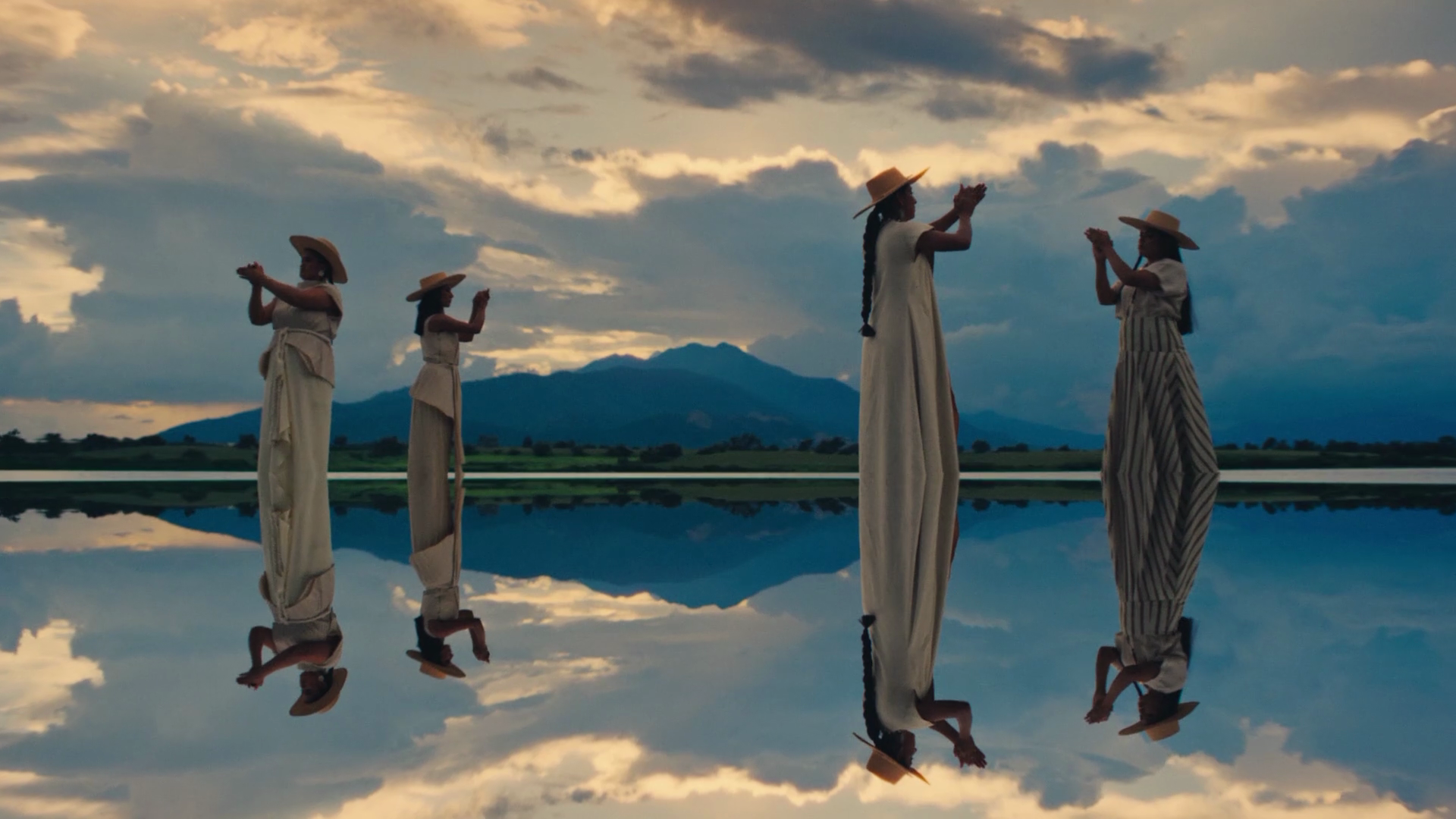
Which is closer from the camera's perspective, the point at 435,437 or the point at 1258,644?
the point at 1258,644

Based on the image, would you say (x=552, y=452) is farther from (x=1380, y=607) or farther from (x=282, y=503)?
(x=1380, y=607)

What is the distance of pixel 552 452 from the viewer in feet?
93.0

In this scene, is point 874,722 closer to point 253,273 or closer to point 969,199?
point 969,199

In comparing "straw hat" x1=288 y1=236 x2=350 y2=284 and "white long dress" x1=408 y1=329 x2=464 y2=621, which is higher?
"straw hat" x1=288 y1=236 x2=350 y2=284

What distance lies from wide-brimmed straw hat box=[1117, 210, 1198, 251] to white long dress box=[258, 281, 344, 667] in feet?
19.4

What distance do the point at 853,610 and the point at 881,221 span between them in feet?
7.38

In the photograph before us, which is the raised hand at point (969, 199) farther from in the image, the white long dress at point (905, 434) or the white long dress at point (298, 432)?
the white long dress at point (298, 432)

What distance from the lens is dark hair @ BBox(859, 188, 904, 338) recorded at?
6.10 meters

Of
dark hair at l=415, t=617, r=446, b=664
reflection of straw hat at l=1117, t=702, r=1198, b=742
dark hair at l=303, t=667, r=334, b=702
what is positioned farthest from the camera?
dark hair at l=415, t=617, r=446, b=664

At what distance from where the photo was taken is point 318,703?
4.25m

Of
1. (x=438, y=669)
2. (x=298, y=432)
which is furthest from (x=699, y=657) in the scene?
(x=298, y=432)

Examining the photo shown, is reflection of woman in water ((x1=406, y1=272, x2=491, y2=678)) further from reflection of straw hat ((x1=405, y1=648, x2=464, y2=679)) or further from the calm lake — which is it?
reflection of straw hat ((x1=405, y1=648, x2=464, y2=679))

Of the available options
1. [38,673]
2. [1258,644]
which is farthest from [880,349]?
[38,673]

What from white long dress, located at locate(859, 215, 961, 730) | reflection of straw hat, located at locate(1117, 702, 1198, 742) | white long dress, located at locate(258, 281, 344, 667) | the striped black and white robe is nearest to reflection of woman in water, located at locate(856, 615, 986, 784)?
reflection of straw hat, located at locate(1117, 702, 1198, 742)
